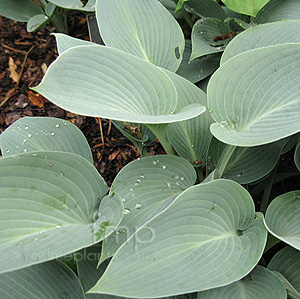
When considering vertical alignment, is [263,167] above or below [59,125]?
below

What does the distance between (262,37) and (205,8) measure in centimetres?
45

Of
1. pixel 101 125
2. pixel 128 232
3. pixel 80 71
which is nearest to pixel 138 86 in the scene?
pixel 80 71

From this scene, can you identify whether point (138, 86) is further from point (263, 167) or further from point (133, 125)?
point (263, 167)

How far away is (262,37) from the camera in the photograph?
1.15 meters

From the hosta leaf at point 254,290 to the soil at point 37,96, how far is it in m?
0.86

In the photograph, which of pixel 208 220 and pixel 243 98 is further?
pixel 243 98

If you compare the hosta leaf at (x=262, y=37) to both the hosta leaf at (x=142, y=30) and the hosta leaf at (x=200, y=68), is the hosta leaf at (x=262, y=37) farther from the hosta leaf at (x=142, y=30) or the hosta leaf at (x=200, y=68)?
the hosta leaf at (x=200, y=68)

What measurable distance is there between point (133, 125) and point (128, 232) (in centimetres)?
46

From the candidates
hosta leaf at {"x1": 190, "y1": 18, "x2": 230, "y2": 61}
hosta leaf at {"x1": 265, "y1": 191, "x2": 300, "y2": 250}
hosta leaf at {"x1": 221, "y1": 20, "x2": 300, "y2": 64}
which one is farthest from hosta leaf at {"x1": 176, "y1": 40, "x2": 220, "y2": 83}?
hosta leaf at {"x1": 265, "y1": 191, "x2": 300, "y2": 250}

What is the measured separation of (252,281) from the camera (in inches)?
35.7

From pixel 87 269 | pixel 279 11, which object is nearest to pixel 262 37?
pixel 279 11

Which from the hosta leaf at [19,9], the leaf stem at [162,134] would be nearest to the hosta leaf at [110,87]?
the leaf stem at [162,134]

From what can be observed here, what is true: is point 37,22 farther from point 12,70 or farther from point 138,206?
point 138,206

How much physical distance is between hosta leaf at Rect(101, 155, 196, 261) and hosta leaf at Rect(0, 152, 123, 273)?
3.1 inches
